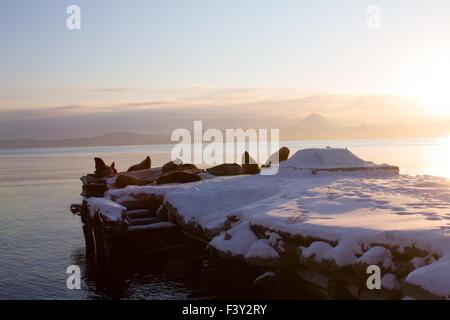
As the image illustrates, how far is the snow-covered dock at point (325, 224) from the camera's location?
8695 mm

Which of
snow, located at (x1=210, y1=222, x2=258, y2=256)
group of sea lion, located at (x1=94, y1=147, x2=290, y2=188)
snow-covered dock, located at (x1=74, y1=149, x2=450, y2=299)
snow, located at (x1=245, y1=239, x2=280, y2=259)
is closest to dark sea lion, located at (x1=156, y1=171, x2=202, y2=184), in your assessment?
group of sea lion, located at (x1=94, y1=147, x2=290, y2=188)

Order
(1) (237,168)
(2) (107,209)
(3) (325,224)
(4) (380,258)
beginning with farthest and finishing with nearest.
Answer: (1) (237,168), (2) (107,209), (3) (325,224), (4) (380,258)

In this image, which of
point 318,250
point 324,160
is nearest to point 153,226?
point 324,160

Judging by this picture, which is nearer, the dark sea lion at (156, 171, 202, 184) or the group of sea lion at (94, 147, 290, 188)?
the dark sea lion at (156, 171, 202, 184)

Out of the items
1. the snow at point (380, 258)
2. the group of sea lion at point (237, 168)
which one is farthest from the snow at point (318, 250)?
the group of sea lion at point (237, 168)

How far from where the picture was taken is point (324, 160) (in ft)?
83.0

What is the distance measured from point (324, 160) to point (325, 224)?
14785mm

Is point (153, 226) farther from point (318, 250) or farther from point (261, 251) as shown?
point (318, 250)

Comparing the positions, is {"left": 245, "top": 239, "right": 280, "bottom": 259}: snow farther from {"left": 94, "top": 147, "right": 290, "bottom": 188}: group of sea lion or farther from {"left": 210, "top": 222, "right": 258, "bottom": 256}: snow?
{"left": 94, "top": 147, "right": 290, "bottom": 188}: group of sea lion

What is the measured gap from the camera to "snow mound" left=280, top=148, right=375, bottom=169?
2472 cm

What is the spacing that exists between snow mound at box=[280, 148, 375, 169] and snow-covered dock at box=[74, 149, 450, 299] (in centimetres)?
126

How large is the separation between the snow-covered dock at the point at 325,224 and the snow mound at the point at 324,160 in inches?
49.6

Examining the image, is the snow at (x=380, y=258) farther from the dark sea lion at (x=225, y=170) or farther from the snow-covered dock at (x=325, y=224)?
the dark sea lion at (x=225, y=170)
